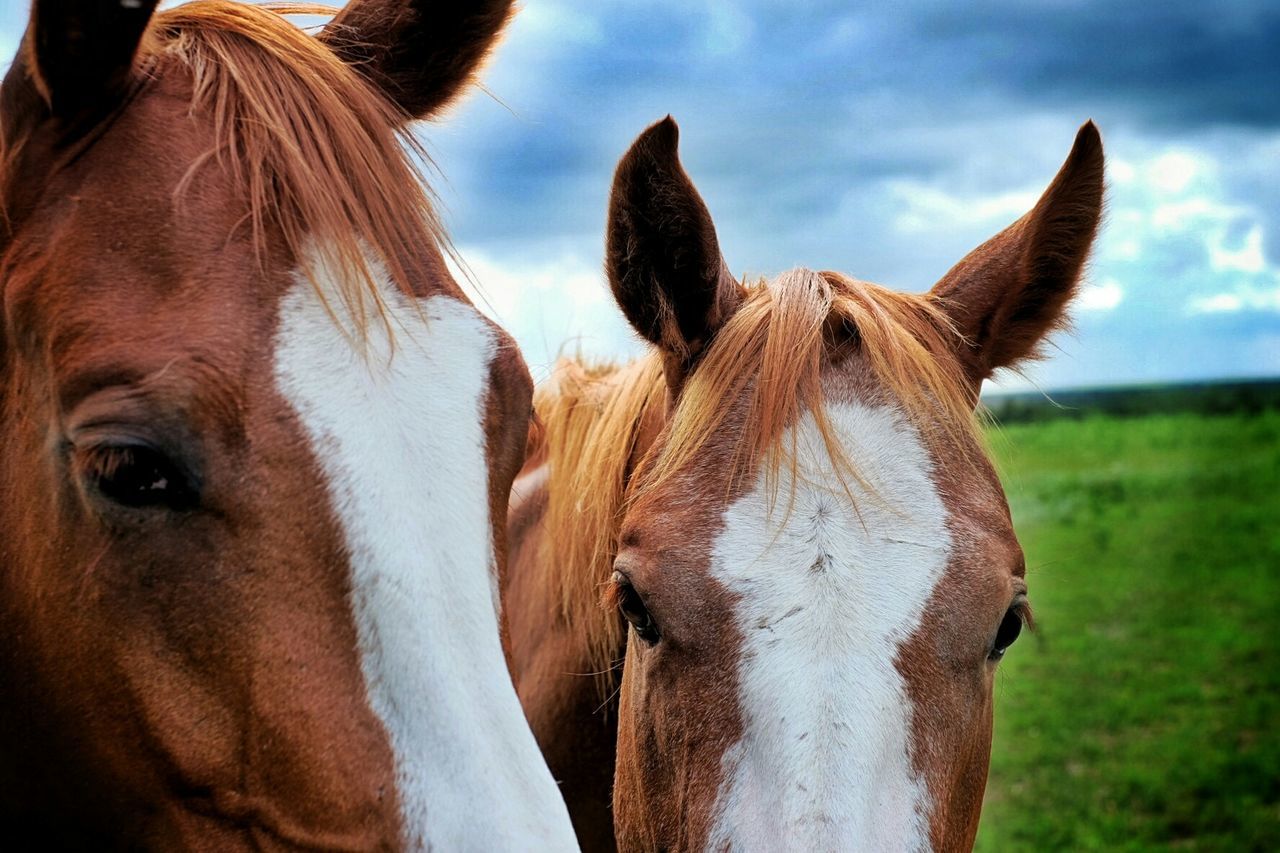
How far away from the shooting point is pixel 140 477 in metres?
1.71

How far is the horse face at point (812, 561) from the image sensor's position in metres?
2.12

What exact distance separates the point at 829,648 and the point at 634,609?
54cm

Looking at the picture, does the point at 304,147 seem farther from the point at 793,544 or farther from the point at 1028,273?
the point at 1028,273

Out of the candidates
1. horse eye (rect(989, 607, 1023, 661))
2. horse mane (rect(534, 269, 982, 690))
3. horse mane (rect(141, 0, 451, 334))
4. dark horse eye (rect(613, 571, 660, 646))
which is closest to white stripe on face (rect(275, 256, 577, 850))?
horse mane (rect(141, 0, 451, 334))

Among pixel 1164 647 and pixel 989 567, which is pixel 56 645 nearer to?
pixel 989 567

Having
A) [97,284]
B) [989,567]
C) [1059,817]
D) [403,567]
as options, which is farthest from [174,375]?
[1059,817]

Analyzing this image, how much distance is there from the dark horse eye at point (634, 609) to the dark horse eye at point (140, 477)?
1084mm

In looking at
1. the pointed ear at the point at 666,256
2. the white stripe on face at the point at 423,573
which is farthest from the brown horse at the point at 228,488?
the pointed ear at the point at 666,256

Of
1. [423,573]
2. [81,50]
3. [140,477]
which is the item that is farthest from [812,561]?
[81,50]

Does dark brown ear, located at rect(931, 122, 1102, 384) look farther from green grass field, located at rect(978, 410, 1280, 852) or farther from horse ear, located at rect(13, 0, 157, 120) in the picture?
horse ear, located at rect(13, 0, 157, 120)

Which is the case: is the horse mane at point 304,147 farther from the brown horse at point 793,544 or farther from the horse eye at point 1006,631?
the horse eye at point 1006,631

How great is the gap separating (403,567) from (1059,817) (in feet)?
29.1

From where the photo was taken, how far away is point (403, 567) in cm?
169

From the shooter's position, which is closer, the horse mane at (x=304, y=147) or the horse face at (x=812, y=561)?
the horse mane at (x=304, y=147)
